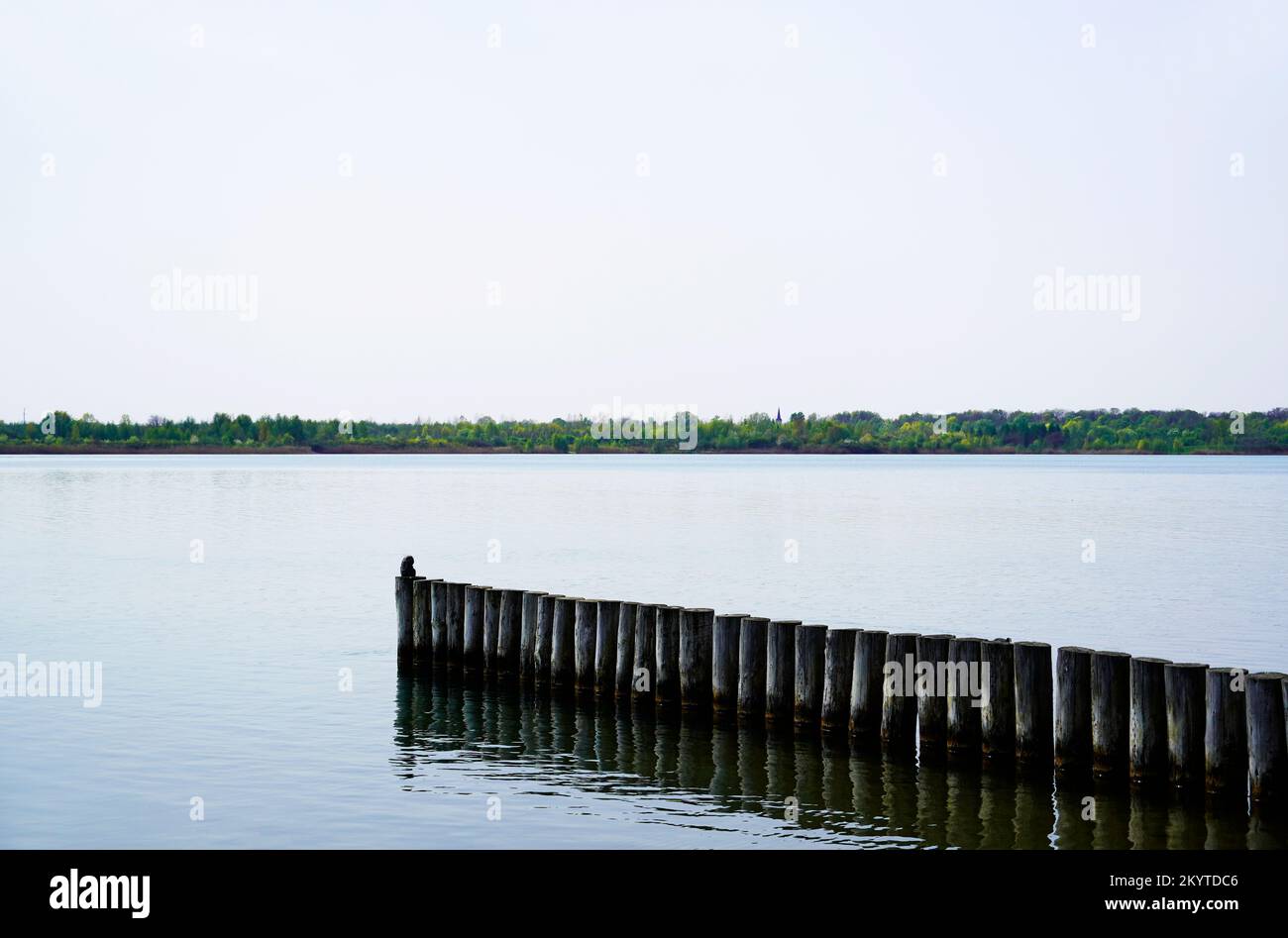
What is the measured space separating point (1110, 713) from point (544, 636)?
8.33 metres

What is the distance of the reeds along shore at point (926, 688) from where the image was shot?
12.5 metres

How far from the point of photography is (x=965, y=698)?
46.8 ft

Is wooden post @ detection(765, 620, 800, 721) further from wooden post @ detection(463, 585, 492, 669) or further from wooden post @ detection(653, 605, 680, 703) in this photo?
wooden post @ detection(463, 585, 492, 669)

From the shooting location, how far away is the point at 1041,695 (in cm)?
1381

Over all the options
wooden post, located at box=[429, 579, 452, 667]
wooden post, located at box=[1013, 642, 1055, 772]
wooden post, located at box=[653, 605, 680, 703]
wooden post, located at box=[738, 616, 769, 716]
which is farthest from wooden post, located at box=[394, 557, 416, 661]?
wooden post, located at box=[1013, 642, 1055, 772]

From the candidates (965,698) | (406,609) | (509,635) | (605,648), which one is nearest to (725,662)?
(605,648)

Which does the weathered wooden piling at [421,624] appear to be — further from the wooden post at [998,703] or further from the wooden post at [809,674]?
the wooden post at [998,703]

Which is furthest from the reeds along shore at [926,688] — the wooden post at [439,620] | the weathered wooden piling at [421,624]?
the weathered wooden piling at [421,624]

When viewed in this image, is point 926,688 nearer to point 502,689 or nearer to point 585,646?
point 585,646

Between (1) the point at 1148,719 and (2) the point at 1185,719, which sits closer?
(2) the point at 1185,719

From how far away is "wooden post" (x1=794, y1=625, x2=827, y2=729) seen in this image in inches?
604
